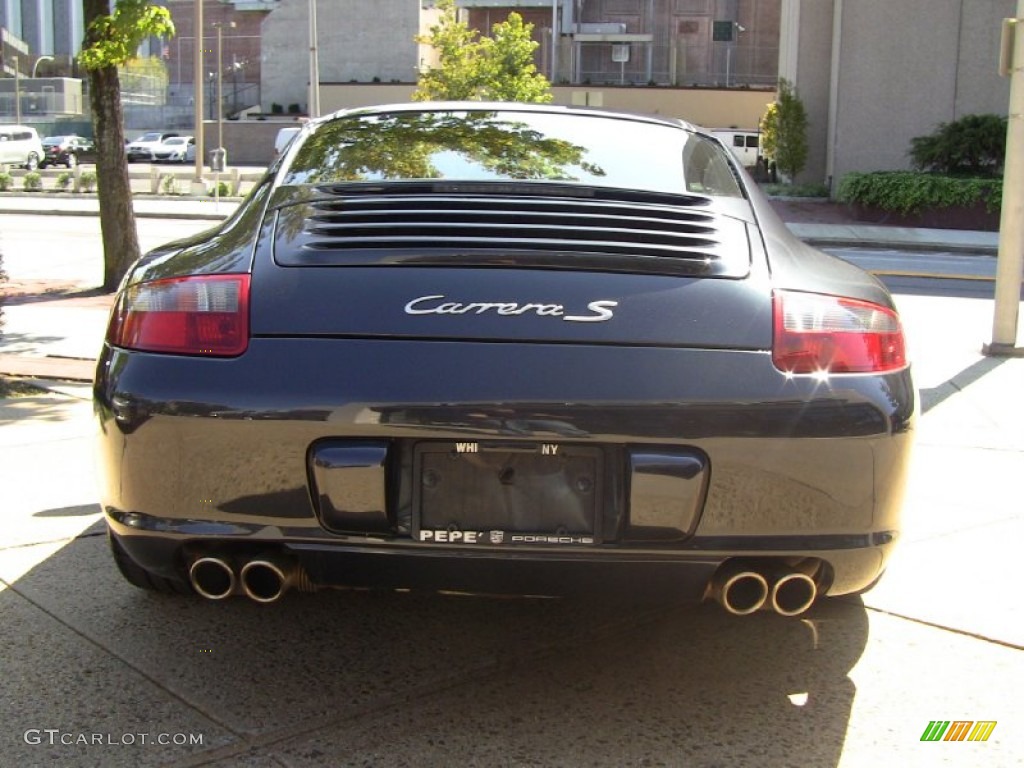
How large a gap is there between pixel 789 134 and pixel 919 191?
713 cm

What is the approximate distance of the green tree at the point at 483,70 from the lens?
101 ft

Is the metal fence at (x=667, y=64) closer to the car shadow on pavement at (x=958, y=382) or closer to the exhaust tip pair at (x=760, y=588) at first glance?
the car shadow on pavement at (x=958, y=382)

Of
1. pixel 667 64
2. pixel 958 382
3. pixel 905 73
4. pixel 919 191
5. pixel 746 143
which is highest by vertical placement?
pixel 667 64

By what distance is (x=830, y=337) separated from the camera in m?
2.89

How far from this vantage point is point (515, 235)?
303 centimetres

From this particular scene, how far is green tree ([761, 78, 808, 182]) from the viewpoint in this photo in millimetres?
30969

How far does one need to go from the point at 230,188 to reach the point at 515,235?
31.6 m

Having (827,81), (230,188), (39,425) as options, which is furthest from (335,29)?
(39,425)

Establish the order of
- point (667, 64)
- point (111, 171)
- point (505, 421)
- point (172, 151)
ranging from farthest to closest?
1. point (667, 64)
2. point (172, 151)
3. point (111, 171)
4. point (505, 421)

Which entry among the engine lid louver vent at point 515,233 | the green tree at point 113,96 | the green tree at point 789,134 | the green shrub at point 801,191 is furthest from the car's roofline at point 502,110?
the green tree at point 789,134

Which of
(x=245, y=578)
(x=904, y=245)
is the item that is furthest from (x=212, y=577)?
(x=904, y=245)

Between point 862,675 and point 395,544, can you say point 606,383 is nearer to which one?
point 395,544

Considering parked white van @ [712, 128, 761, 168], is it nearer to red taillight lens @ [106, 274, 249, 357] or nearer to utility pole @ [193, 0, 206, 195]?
utility pole @ [193, 0, 206, 195]

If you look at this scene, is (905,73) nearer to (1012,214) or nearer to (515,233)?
(1012,214)
